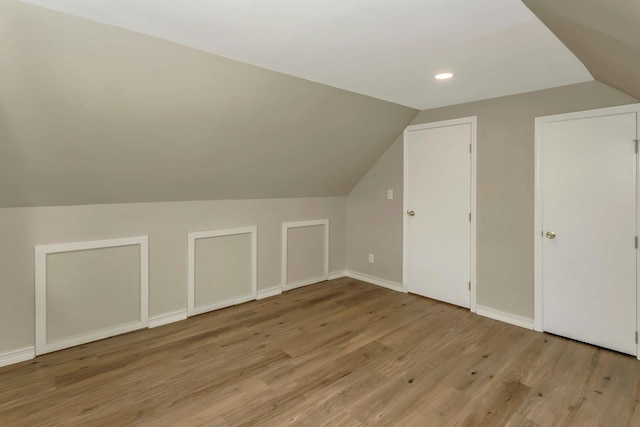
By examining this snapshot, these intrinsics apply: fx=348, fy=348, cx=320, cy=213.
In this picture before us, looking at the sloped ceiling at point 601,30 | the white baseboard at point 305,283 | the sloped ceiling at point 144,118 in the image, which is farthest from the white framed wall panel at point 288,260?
the sloped ceiling at point 601,30

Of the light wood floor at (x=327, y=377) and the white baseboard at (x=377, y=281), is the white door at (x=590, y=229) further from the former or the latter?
the white baseboard at (x=377, y=281)

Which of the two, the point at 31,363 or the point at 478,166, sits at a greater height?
the point at 478,166

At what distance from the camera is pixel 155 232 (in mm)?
3219

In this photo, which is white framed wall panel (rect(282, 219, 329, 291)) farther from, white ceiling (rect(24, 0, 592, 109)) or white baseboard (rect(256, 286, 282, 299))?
white ceiling (rect(24, 0, 592, 109))

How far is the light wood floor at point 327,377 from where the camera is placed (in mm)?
1997

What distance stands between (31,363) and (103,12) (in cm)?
247

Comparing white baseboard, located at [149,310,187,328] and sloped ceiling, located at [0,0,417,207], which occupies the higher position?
sloped ceiling, located at [0,0,417,207]

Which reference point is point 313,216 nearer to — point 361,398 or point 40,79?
point 361,398

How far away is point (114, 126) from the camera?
2.38 metres

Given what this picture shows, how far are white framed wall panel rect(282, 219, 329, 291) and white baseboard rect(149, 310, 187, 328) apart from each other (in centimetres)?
126

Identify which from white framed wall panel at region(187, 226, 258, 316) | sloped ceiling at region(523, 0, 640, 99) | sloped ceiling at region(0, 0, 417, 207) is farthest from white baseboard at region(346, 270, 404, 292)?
sloped ceiling at region(523, 0, 640, 99)

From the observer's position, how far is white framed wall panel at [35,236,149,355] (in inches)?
105

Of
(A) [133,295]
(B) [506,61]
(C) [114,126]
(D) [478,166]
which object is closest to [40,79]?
(C) [114,126]

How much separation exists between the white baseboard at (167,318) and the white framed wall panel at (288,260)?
1258 mm
